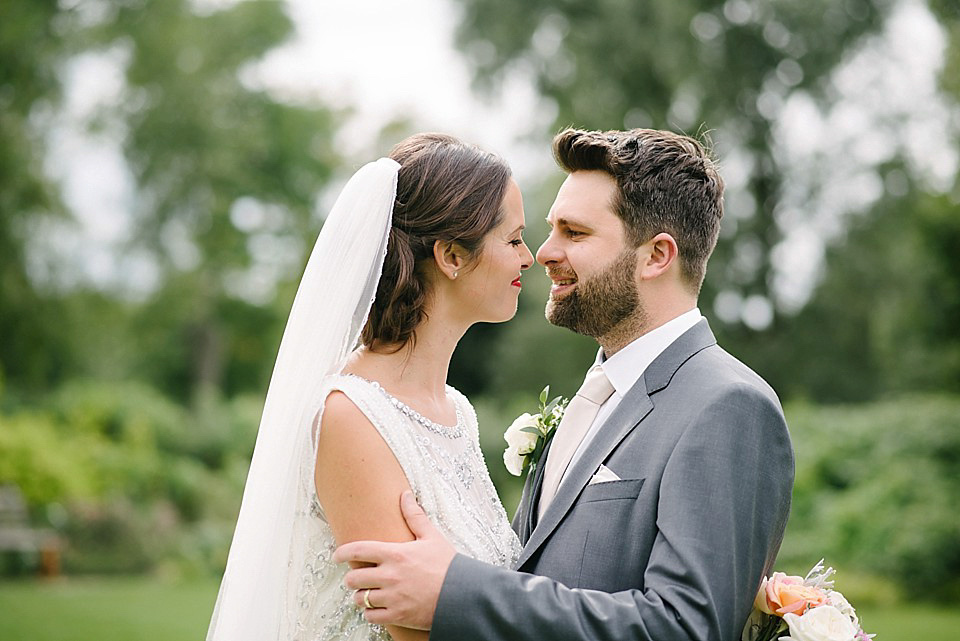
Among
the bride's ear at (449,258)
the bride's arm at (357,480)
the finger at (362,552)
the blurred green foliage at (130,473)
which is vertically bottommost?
the finger at (362,552)

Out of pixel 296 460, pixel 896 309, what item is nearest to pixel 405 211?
pixel 296 460

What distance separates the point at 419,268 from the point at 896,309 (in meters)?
14.9

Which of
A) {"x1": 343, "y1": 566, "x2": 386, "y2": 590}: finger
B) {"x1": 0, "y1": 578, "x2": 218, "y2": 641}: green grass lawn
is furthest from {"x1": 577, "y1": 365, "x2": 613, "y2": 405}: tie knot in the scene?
{"x1": 0, "y1": 578, "x2": 218, "y2": 641}: green grass lawn

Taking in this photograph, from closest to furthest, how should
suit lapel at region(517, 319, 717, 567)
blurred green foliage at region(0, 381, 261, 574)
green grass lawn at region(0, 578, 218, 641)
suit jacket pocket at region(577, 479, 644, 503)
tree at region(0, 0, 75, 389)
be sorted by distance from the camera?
1. suit jacket pocket at region(577, 479, 644, 503)
2. suit lapel at region(517, 319, 717, 567)
3. green grass lawn at region(0, 578, 218, 641)
4. blurred green foliage at region(0, 381, 261, 574)
5. tree at region(0, 0, 75, 389)

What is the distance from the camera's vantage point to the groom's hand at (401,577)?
2650mm

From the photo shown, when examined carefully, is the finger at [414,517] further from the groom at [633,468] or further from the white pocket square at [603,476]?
the white pocket square at [603,476]

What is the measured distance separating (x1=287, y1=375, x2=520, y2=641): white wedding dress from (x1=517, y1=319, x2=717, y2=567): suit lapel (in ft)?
0.64

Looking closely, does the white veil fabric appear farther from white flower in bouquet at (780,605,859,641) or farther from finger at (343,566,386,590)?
white flower in bouquet at (780,605,859,641)

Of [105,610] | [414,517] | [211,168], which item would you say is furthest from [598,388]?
[211,168]

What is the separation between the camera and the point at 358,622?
298 cm

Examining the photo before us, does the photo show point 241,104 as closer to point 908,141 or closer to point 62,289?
point 62,289

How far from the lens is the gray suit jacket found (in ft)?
8.49

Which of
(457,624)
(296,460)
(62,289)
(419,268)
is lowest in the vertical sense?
(457,624)

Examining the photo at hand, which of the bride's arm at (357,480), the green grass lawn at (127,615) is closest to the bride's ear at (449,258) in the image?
the bride's arm at (357,480)
